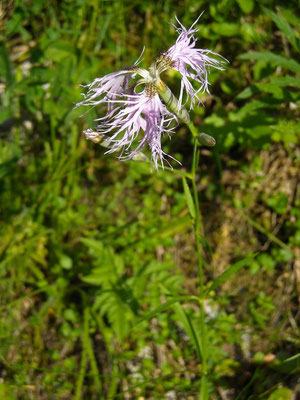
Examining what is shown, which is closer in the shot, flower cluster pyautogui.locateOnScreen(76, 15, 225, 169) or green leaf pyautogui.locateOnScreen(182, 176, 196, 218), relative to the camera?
flower cluster pyautogui.locateOnScreen(76, 15, 225, 169)

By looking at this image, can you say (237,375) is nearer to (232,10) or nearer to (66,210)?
(66,210)

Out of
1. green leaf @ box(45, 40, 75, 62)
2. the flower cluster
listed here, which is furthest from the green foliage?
the flower cluster

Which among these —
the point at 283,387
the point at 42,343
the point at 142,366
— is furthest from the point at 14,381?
the point at 283,387

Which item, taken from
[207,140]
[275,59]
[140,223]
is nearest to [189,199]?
[207,140]

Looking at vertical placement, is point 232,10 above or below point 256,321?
above

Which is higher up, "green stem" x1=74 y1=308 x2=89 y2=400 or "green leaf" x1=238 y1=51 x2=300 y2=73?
"green leaf" x1=238 y1=51 x2=300 y2=73

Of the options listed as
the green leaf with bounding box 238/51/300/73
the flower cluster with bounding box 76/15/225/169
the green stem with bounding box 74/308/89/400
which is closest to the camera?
the flower cluster with bounding box 76/15/225/169

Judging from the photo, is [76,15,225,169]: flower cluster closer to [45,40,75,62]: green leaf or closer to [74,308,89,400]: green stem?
[45,40,75,62]: green leaf

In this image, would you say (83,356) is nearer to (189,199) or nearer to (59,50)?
(189,199)
